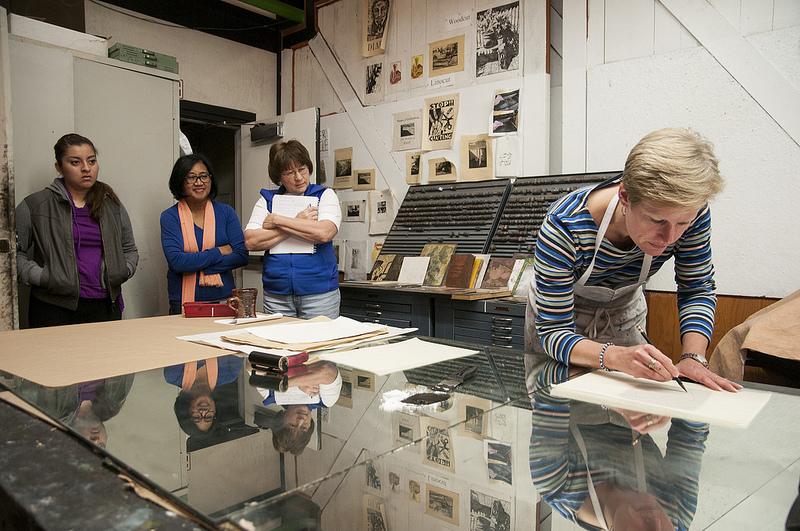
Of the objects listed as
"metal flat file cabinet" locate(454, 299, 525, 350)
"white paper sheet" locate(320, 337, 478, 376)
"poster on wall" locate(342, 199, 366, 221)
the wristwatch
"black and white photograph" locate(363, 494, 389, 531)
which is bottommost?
"metal flat file cabinet" locate(454, 299, 525, 350)

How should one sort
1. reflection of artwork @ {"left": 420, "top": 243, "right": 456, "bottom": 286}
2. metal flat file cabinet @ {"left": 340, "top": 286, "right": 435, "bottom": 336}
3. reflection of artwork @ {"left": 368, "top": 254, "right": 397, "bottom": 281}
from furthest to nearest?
1. reflection of artwork @ {"left": 368, "top": 254, "right": 397, "bottom": 281}
2. reflection of artwork @ {"left": 420, "top": 243, "right": 456, "bottom": 286}
3. metal flat file cabinet @ {"left": 340, "top": 286, "right": 435, "bottom": 336}

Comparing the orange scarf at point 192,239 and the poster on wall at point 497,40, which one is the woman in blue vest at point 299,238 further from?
the poster on wall at point 497,40

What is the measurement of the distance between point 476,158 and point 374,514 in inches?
136

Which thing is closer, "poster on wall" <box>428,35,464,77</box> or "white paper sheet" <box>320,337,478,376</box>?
"white paper sheet" <box>320,337,478,376</box>

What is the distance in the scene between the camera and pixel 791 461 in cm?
76

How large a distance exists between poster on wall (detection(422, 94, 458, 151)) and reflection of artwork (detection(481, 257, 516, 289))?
1103 mm

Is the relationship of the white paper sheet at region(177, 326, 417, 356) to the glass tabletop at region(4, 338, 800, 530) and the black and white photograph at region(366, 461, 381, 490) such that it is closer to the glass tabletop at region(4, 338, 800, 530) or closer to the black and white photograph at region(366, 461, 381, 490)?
the glass tabletop at region(4, 338, 800, 530)

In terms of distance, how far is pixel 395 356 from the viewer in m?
1.37

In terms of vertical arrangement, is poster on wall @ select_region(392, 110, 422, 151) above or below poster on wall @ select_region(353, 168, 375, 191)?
above

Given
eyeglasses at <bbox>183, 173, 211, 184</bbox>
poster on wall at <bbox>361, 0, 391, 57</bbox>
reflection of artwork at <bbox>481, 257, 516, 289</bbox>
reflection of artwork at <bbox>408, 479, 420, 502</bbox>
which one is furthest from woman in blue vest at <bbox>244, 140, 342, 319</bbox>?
reflection of artwork at <bbox>408, 479, 420, 502</bbox>

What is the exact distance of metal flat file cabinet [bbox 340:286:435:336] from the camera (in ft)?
10.6

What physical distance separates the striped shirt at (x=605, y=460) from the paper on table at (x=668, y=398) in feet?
0.17

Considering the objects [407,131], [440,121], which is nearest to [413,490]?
[440,121]

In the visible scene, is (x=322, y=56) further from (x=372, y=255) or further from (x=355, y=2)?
(x=372, y=255)
